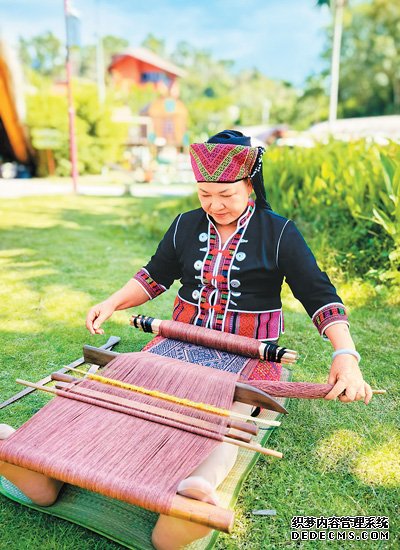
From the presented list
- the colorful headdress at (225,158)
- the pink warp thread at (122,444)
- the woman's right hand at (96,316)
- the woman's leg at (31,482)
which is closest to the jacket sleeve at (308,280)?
the colorful headdress at (225,158)

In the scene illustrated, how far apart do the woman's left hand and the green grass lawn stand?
0.50 m

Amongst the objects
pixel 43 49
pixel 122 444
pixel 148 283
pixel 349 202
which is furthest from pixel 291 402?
pixel 43 49

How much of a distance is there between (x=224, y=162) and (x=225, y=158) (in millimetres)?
18

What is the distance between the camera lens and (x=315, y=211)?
227 inches

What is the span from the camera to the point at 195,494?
1442 millimetres

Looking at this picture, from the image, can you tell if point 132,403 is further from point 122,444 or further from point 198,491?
point 198,491

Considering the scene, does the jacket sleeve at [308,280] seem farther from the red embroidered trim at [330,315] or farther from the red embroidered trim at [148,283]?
the red embroidered trim at [148,283]

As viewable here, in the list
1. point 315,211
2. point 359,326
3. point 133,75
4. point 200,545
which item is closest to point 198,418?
Answer: point 200,545

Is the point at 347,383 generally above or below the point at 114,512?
above

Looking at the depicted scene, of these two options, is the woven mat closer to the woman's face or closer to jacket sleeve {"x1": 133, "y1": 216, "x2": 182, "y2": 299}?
jacket sleeve {"x1": 133, "y1": 216, "x2": 182, "y2": 299}

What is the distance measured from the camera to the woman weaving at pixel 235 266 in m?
2.21

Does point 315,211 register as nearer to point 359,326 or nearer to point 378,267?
point 378,267

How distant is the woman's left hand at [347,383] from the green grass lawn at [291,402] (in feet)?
1.64

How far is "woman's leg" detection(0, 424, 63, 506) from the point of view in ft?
5.77
